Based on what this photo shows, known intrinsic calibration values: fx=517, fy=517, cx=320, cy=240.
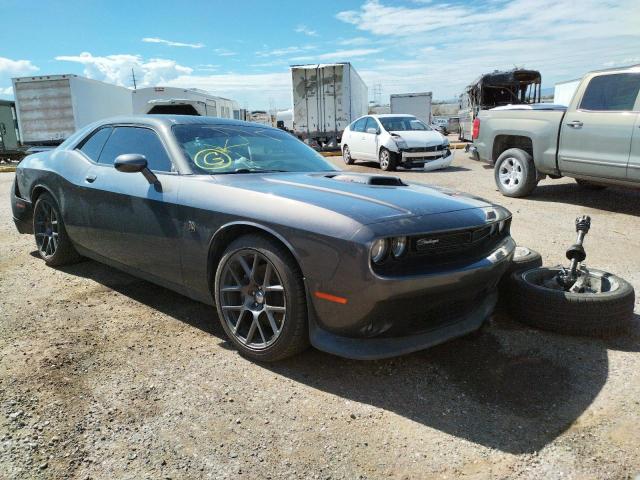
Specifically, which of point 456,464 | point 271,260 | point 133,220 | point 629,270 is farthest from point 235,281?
point 629,270

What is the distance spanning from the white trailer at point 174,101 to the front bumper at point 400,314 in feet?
53.3

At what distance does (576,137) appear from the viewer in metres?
7.38

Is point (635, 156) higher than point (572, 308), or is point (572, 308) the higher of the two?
point (635, 156)

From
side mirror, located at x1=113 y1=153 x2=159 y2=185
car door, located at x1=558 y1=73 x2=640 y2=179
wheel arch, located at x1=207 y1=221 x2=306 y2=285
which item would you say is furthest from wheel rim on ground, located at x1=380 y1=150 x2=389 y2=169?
wheel arch, located at x1=207 y1=221 x2=306 y2=285

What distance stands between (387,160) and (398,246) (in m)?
10.7

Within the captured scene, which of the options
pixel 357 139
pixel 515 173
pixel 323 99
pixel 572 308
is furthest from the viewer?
pixel 323 99

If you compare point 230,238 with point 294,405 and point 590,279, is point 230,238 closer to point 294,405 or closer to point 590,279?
point 294,405

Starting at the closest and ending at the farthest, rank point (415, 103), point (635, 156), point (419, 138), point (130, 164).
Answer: point (130, 164) → point (635, 156) → point (419, 138) → point (415, 103)

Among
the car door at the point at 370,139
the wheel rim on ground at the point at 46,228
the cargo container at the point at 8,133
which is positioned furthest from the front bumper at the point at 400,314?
the cargo container at the point at 8,133

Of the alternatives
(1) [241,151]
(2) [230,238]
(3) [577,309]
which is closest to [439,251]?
(3) [577,309]

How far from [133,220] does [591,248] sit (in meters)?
4.59

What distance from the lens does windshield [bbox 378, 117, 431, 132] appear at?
1354 cm

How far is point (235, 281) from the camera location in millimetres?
3135

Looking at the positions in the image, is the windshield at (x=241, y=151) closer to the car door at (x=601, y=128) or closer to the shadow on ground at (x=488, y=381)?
the shadow on ground at (x=488, y=381)
